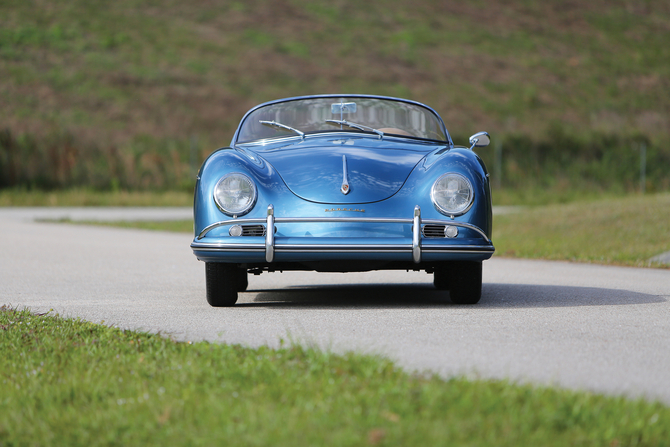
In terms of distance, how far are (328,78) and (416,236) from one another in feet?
113

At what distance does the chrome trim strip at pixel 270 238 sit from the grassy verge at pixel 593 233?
558cm

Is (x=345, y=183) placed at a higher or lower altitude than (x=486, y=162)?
higher

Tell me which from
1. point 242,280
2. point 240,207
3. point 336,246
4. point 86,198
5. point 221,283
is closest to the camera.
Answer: point 336,246

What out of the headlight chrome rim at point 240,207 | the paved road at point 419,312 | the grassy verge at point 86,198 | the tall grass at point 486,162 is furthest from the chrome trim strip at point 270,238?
the tall grass at point 486,162

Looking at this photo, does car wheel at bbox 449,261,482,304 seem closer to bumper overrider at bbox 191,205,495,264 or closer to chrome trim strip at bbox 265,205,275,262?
bumper overrider at bbox 191,205,495,264

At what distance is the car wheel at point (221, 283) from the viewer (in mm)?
5789

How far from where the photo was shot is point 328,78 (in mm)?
39219

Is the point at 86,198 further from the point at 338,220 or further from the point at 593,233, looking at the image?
the point at 338,220

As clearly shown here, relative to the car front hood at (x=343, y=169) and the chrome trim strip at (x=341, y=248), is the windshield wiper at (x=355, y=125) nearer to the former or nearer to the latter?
the car front hood at (x=343, y=169)

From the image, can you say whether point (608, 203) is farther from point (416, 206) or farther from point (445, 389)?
point (445, 389)

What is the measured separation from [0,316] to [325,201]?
2111 millimetres

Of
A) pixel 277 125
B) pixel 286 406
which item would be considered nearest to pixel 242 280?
pixel 277 125

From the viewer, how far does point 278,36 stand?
43.5 m

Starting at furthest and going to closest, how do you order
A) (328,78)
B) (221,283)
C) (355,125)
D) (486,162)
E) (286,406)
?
(328,78)
(486,162)
(355,125)
(221,283)
(286,406)
